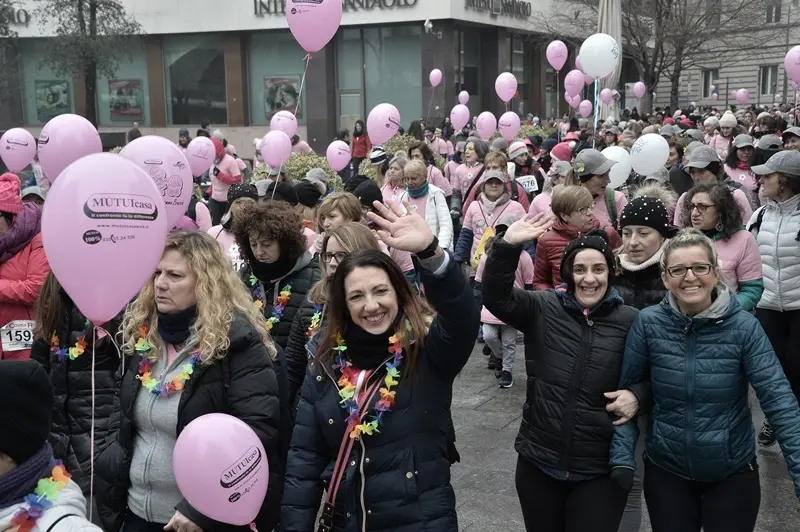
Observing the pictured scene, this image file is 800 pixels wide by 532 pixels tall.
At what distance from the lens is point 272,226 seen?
4621 millimetres

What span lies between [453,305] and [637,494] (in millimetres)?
1593

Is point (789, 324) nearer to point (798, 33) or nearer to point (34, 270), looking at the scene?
point (34, 270)

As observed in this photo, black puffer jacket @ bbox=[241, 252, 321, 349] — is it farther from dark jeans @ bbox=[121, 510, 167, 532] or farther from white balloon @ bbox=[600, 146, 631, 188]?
white balloon @ bbox=[600, 146, 631, 188]

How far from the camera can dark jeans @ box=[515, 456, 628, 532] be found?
3.55 m

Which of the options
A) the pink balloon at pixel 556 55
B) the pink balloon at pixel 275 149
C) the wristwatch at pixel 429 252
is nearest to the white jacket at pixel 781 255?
the wristwatch at pixel 429 252

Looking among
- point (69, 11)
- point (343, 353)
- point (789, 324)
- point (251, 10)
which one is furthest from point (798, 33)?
point (343, 353)

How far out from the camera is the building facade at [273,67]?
105ft

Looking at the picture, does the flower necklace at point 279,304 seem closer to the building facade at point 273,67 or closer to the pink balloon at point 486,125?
the pink balloon at point 486,125

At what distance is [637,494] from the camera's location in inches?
Result: 152

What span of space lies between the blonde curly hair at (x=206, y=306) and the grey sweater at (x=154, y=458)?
11 centimetres

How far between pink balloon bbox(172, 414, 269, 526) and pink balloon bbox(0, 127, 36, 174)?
389 inches

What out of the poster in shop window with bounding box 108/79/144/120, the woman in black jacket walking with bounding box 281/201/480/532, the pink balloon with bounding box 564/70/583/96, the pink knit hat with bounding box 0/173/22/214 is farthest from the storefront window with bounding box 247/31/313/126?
the woman in black jacket walking with bounding box 281/201/480/532

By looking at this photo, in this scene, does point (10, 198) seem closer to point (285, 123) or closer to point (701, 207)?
point (701, 207)

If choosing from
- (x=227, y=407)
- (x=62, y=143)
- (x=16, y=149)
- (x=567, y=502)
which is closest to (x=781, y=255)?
(x=567, y=502)
